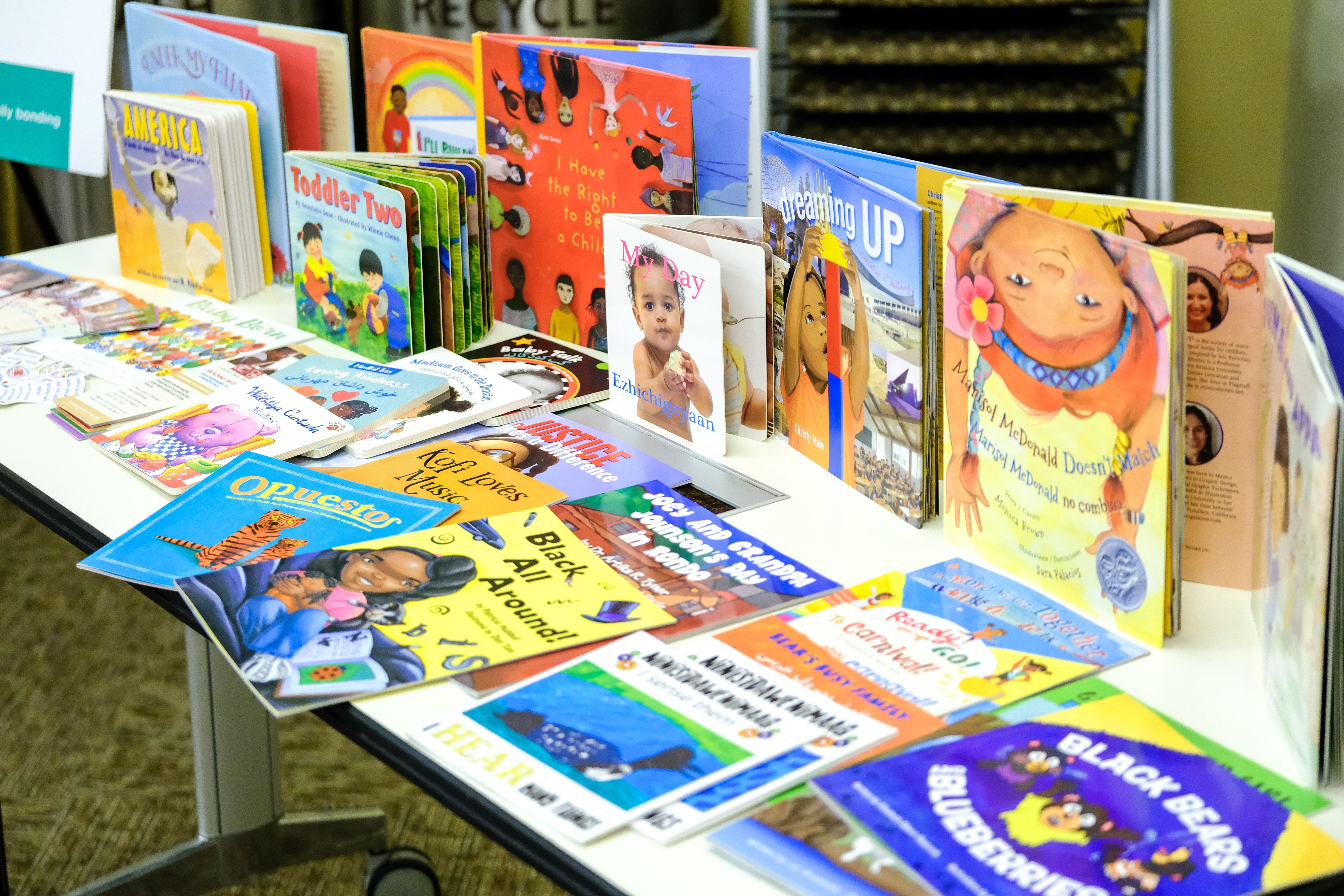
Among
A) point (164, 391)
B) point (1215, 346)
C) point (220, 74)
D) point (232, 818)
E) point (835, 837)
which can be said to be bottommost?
point (232, 818)

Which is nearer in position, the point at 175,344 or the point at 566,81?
the point at 566,81

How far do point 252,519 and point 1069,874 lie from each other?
718 millimetres

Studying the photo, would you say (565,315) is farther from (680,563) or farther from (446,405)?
(680,563)

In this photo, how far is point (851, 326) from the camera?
1.07 meters

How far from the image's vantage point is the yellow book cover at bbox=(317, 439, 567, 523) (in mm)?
1070

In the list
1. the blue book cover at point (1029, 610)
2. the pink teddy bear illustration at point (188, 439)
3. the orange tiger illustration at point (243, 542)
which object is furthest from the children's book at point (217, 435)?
the blue book cover at point (1029, 610)

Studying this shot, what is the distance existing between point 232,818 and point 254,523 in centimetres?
77

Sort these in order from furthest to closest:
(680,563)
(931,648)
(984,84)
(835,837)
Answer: (984,84) < (680,563) < (931,648) < (835,837)

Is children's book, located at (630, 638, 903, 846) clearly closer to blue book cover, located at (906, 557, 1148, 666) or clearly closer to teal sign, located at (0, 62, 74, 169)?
blue book cover, located at (906, 557, 1148, 666)

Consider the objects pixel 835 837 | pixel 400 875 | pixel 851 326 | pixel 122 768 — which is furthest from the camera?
pixel 122 768

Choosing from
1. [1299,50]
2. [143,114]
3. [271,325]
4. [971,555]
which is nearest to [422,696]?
[971,555]

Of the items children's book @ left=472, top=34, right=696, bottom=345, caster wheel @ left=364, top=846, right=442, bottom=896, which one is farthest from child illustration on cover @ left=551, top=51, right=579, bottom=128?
caster wheel @ left=364, top=846, right=442, bottom=896

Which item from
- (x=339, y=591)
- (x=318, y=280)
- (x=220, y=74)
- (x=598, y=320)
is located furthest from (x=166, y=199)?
(x=339, y=591)

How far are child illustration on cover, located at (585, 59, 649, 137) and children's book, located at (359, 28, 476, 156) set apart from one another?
0.81 feet
